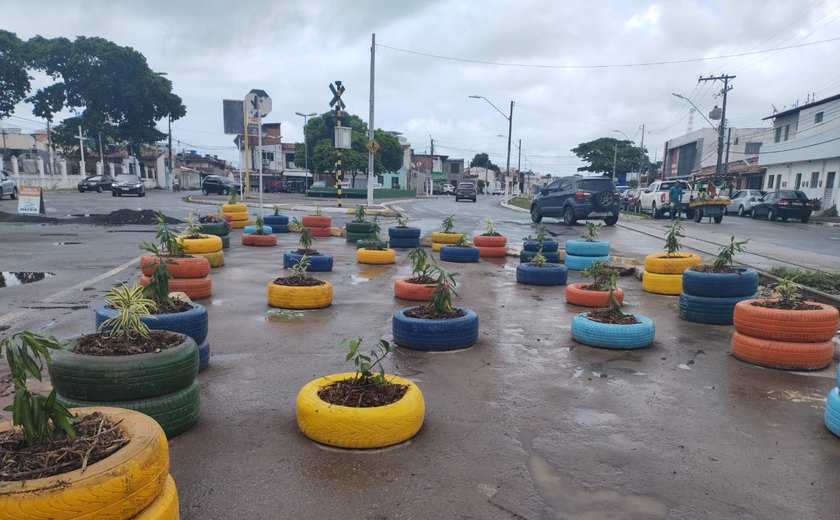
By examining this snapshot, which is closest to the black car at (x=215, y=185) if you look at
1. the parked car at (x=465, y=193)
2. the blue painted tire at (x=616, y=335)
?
the parked car at (x=465, y=193)

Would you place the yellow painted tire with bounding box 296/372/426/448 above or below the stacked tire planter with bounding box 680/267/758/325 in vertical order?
below

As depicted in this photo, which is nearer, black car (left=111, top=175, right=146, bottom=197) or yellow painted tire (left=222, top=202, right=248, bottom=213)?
yellow painted tire (left=222, top=202, right=248, bottom=213)

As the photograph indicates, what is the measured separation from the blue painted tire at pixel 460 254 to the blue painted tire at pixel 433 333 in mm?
6311

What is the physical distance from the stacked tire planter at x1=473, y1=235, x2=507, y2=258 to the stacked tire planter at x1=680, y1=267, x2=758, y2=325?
20.8ft

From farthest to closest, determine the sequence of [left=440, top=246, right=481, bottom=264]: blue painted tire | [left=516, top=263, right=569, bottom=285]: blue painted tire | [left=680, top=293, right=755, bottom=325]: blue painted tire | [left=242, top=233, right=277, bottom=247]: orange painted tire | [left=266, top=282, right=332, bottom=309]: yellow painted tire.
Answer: [left=242, top=233, right=277, bottom=247]: orange painted tire
[left=440, top=246, right=481, bottom=264]: blue painted tire
[left=516, top=263, right=569, bottom=285]: blue painted tire
[left=266, top=282, right=332, bottom=309]: yellow painted tire
[left=680, top=293, right=755, bottom=325]: blue painted tire

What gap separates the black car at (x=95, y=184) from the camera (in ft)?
145

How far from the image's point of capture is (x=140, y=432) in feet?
8.41

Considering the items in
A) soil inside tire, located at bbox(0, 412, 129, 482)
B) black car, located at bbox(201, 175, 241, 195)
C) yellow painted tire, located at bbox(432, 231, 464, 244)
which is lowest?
yellow painted tire, located at bbox(432, 231, 464, 244)

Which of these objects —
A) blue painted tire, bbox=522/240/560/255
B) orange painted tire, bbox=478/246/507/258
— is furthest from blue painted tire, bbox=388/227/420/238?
blue painted tire, bbox=522/240/560/255

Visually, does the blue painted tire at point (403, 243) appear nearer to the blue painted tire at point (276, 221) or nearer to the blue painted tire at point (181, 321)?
the blue painted tire at point (276, 221)

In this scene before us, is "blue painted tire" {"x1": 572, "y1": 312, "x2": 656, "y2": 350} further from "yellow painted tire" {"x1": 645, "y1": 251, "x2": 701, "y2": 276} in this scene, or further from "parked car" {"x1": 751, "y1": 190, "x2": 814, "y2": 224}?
"parked car" {"x1": 751, "y1": 190, "x2": 814, "y2": 224}

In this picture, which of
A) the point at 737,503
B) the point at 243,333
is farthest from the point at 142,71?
the point at 737,503

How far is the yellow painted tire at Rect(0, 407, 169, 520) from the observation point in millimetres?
2113

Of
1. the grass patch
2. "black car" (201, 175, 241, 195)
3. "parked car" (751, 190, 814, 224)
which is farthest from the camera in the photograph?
"black car" (201, 175, 241, 195)
